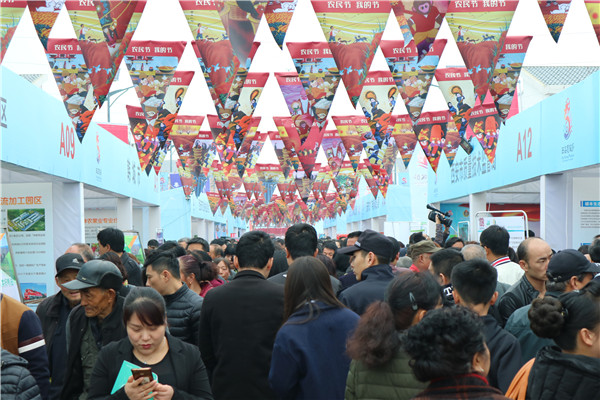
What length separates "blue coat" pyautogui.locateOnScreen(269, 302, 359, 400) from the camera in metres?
3.24

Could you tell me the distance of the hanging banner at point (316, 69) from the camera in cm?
1007

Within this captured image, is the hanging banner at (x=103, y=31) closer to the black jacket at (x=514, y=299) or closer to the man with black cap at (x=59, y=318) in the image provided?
the man with black cap at (x=59, y=318)

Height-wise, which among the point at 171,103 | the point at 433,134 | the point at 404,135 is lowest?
the point at 433,134

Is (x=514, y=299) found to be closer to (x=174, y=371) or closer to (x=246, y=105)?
(x=174, y=371)

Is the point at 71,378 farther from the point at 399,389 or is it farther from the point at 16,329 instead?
the point at 399,389

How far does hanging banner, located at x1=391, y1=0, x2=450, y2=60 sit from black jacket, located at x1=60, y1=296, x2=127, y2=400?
6.11 m

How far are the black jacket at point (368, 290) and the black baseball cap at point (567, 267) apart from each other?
3.67 ft

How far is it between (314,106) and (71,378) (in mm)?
7193

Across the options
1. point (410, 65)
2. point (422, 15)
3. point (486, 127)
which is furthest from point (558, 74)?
point (422, 15)

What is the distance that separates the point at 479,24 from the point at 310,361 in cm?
688

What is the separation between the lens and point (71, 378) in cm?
379

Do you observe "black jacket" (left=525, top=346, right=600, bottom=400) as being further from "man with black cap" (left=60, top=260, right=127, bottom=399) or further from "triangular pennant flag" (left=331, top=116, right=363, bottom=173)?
"triangular pennant flag" (left=331, top=116, right=363, bottom=173)

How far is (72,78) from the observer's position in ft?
30.9

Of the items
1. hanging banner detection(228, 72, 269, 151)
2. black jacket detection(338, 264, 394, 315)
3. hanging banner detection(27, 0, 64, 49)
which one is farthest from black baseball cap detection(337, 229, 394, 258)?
hanging banner detection(228, 72, 269, 151)
